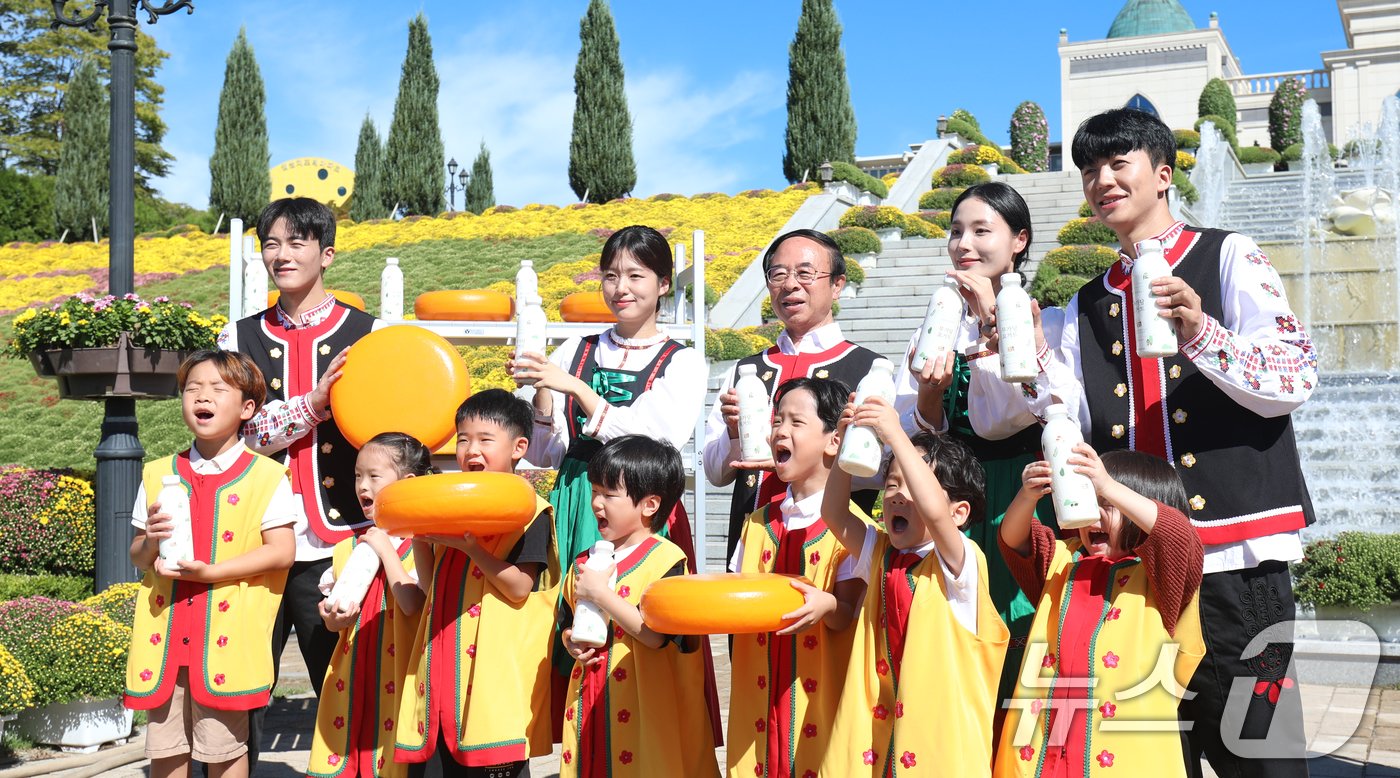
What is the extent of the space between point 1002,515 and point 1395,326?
42.5ft

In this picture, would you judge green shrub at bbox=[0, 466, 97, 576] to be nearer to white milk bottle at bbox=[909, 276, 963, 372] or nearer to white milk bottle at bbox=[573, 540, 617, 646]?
white milk bottle at bbox=[573, 540, 617, 646]

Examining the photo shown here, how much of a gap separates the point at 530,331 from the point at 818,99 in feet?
94.2

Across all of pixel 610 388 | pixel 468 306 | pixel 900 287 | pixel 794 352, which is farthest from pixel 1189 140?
pixel 610 388

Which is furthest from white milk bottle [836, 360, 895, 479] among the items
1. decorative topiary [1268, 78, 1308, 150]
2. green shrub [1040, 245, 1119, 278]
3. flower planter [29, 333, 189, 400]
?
decorative topiary [1268, 78, 1308, 150]

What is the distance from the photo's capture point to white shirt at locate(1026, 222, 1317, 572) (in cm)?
273

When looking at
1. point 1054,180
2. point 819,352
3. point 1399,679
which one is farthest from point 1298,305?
point 819,352

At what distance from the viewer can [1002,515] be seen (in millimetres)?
3336

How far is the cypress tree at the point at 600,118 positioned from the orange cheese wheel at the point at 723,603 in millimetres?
29860

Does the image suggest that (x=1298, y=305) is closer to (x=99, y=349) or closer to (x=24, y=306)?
(x=99, y=349)

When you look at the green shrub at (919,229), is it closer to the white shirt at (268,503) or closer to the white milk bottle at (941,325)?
the white shirt at (268,503)

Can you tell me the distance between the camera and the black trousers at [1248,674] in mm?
2814

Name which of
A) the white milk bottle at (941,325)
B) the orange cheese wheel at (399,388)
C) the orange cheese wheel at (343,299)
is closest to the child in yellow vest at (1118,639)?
the white milk bottle at (941,325)

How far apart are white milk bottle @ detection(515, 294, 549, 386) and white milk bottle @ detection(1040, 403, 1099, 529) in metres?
1.56

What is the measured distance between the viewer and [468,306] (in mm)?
8195
